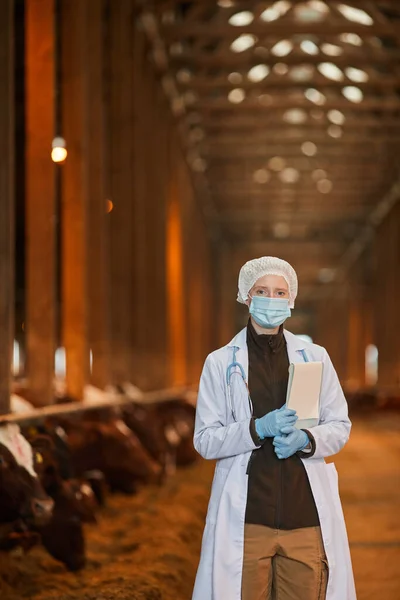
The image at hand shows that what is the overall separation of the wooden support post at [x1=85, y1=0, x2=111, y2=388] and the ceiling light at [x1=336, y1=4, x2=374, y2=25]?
457 centimetres

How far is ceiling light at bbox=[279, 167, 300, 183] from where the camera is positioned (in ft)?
95.4

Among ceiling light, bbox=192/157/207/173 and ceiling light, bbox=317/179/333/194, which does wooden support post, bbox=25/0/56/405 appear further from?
ceiling light, bbox=317/179/333/194

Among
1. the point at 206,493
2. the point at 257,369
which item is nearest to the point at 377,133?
the point at 206,493

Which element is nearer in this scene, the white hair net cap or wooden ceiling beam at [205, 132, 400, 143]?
the white hair net cap

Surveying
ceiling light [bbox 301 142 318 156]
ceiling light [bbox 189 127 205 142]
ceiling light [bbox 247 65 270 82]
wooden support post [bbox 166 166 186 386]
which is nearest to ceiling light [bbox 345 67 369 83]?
ceiling light [bbox 247 65 270 82]

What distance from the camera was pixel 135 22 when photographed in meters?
15.3

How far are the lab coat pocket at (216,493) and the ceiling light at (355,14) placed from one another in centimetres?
1289

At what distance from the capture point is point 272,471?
12.1 feet

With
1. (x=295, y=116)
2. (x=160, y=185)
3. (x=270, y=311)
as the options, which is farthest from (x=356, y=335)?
(x=270, y=311)

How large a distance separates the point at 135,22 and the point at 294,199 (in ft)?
58.5

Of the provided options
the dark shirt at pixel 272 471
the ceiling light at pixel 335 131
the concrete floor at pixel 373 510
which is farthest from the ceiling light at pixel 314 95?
the dark shirt at pixel 272 471

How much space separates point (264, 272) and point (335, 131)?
63.7 feet

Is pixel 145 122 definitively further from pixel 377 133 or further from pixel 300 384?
pixel 300 384

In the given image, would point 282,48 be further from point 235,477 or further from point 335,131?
point 235,477
